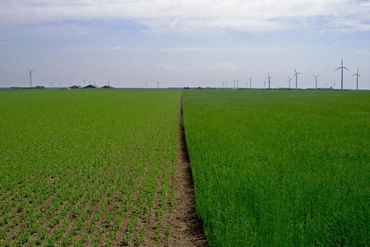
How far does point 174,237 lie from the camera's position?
292 inches

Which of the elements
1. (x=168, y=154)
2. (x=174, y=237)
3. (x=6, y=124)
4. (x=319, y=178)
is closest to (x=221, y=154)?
(x=168, y=154)

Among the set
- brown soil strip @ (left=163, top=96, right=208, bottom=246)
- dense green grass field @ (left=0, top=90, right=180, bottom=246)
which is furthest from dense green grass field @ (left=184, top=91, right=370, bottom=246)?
dense green grass field @ (left=0, top=90, right=180, bottom=246)

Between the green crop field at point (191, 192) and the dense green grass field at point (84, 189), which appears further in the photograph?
the dense green grass field at point (84, 189)

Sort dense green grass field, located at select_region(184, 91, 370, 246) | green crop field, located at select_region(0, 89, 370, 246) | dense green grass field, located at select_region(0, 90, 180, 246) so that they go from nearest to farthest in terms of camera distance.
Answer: dense green grass field, located at select_region(184, 91, 370, 246) < green crop field, located at select_region(0, 89, 370, 246) < dense green grass field, located at select_region(0, 90, 180, 246)

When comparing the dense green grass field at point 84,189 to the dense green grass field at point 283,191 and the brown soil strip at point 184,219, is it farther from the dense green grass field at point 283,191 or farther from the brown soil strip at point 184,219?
the dense green grass field at point 283,191

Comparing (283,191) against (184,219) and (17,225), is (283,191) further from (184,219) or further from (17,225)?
(17,225)

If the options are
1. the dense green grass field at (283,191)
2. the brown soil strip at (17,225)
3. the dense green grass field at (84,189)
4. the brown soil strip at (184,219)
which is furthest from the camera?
the dense green grass field at (84,189)

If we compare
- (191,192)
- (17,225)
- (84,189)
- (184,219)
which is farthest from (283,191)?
(17,225)

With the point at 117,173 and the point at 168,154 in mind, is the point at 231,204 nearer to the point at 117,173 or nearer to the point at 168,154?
the point at 117,173

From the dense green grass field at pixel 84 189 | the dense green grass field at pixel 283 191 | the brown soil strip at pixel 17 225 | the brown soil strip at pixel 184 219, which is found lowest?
the brown soil strip at pixel 184 219

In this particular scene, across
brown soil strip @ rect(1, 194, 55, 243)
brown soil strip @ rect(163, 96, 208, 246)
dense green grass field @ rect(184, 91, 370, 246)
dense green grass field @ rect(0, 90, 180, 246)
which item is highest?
dense green grass field @ rect(184, 91, 370, 246)

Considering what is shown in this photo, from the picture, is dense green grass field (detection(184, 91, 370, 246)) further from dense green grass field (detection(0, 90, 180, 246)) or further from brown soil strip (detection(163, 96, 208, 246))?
dense green grass field (detection(0, 90, 180, 246))

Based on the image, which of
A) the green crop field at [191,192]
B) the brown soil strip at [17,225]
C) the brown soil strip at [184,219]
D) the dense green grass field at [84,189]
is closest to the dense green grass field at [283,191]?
the green crop field at [191,192]

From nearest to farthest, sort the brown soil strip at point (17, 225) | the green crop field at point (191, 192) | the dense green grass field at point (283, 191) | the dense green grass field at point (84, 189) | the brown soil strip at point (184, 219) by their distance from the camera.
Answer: the dense green grass field at point (283, 191), the green crop field at point (191, 192), the brown soil strip at point (184, 219), the brown soil strip at point (17, 225), the dense green grass field at point (84, 189)
